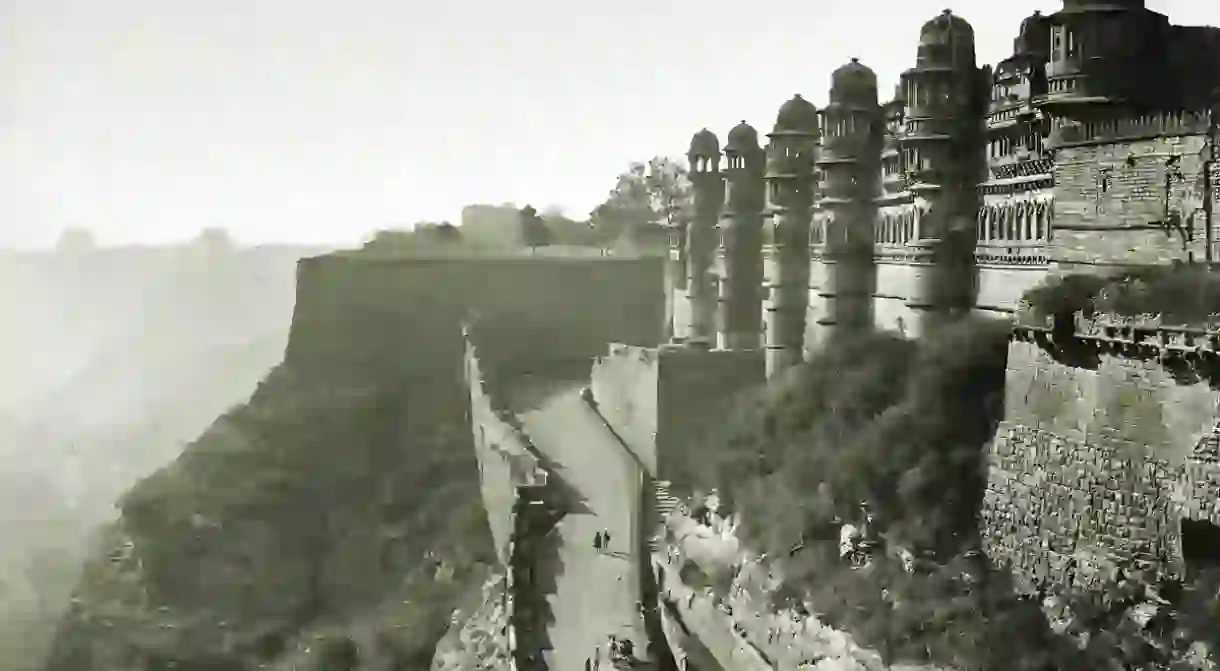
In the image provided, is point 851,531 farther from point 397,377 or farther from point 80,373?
point 80,373

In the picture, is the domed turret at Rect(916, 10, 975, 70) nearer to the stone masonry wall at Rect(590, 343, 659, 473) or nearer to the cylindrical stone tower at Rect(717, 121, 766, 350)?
the stone masonry wall at Rect(590, 343, 659, 473)

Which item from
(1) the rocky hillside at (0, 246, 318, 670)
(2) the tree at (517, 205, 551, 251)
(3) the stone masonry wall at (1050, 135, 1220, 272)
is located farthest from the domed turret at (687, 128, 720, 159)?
(1) the rocky hillside at (0, 246, 318, 670)

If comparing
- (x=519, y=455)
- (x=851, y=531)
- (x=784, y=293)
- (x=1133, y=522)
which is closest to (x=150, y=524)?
(x=519, y=455)

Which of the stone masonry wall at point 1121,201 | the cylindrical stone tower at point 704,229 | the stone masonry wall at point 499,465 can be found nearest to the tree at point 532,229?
the stone masonry wall at point 499,465

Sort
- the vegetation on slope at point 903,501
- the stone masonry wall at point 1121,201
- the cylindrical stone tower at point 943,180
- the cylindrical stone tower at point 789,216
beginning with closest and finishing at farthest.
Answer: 1. the vegetation on slope at point 903,501
2. the stone masonry wall at point 1121,201
3. the cylindrical stone tower at point 943,180
4. the cylindrical stone tower at point 789,216

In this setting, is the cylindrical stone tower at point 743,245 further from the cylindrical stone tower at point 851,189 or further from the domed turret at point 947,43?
the domed turret at point 947,43

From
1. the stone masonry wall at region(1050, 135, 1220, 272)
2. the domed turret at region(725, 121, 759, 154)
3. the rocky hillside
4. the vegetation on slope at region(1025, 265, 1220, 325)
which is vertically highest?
the domed turret at region(725, 121, 759, 154)
